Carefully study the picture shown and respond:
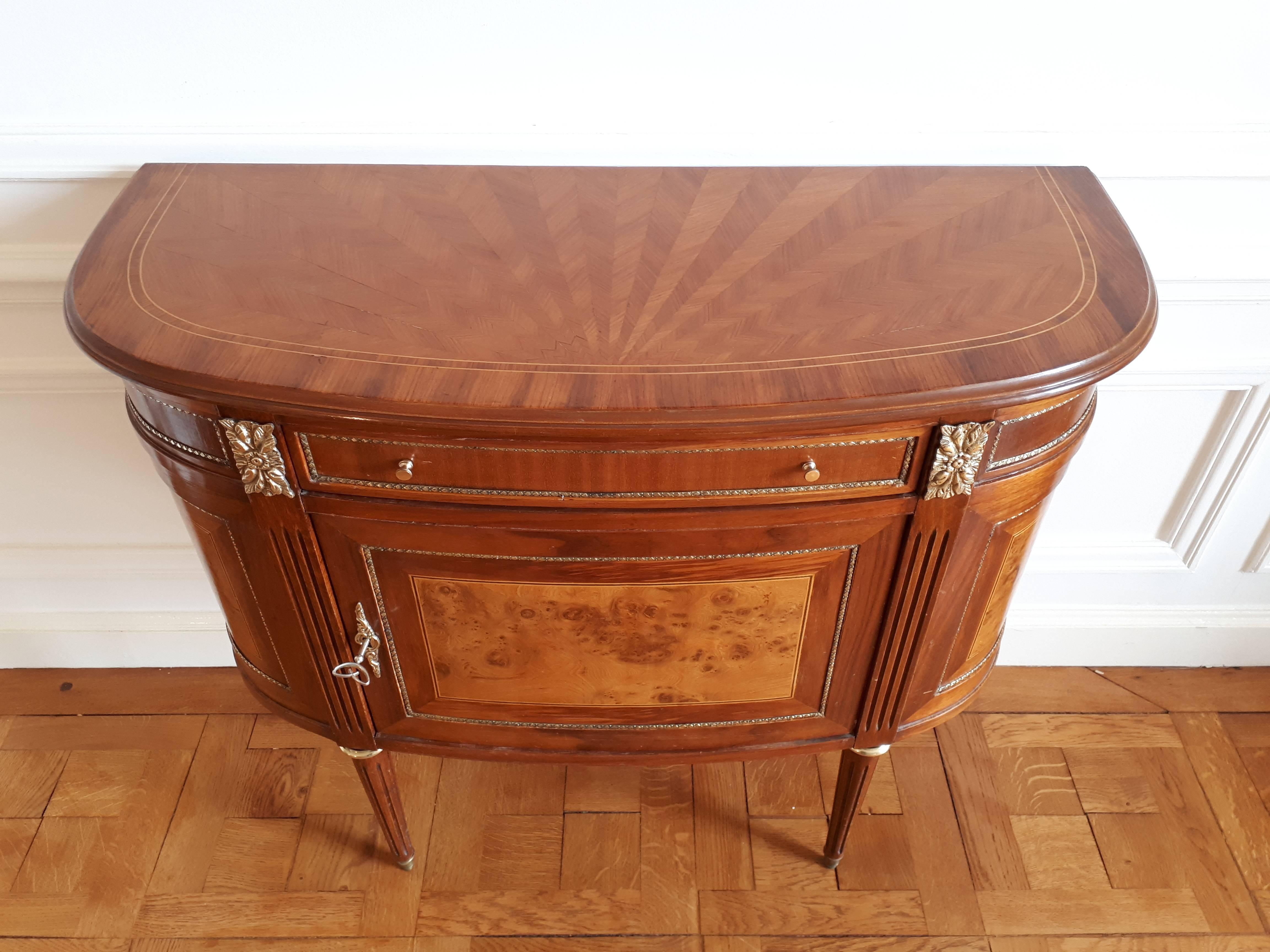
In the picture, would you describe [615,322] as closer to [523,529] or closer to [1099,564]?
[523,529]

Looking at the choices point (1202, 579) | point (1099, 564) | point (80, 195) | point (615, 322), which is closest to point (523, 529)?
point (615, 322)

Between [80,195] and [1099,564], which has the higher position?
[80,195]

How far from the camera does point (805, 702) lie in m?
0.83

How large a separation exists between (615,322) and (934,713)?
0.49 metres

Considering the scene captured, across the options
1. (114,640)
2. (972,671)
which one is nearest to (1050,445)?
(972,671)

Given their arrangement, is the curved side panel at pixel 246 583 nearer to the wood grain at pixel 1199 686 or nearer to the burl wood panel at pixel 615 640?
the burl wood panel at pixel 615 640

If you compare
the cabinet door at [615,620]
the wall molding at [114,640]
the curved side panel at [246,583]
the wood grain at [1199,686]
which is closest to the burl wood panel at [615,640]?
the cabinet door at [615,620]

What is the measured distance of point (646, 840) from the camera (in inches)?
43.1

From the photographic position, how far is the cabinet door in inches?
26.9

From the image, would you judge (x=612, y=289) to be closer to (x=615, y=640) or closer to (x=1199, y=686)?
(x=615, y=640)

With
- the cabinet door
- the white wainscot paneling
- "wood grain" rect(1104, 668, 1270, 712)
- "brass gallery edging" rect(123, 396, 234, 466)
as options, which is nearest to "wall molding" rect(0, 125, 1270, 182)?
the white wainscot paneling

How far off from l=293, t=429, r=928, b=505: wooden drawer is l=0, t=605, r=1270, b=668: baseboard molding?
0.70m

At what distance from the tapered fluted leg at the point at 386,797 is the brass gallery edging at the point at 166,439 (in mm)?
335

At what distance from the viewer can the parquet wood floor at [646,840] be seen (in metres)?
1.02
